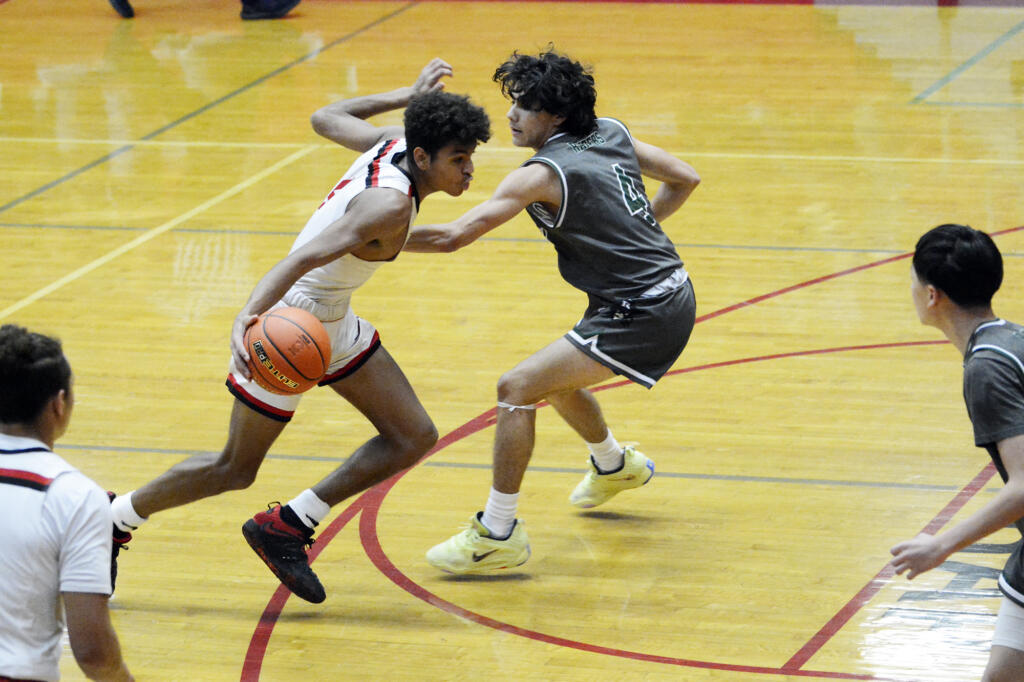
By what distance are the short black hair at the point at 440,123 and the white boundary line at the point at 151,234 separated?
4.23m

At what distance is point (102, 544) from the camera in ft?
9.32

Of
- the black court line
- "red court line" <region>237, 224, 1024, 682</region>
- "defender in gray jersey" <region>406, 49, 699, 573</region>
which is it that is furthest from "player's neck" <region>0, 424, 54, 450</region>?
the black court line

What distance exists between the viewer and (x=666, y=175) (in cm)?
525

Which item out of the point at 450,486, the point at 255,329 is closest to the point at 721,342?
the point at 450,486

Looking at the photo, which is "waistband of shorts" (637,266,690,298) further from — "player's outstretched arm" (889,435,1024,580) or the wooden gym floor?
"player's outstretched arm" (889,435,1024,580)

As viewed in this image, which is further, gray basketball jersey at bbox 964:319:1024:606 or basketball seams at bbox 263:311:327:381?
basketball seams at bbox 263:311:327:381

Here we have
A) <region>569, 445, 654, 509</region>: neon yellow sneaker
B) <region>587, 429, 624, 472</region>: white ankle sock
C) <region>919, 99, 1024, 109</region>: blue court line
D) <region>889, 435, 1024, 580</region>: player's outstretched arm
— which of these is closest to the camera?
<region>889, 435, 1024, 580</region>: player's outstretched arm

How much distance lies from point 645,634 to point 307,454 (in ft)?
7.01

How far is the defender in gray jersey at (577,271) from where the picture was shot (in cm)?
485

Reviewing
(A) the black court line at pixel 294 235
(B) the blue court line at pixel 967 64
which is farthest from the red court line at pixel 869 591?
(B) the blue court line at pixel 967 64

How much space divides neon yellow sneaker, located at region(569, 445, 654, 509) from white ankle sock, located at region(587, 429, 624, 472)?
3cm

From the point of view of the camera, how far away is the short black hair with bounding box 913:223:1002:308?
3262 millimetres

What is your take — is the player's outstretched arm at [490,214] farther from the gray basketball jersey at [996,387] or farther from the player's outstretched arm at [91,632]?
the player's outstretched arm at [91,632]

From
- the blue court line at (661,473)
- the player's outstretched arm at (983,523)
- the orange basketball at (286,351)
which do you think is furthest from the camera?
the blue court line at (661,473)
